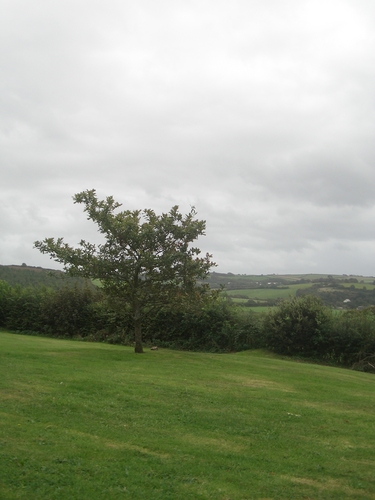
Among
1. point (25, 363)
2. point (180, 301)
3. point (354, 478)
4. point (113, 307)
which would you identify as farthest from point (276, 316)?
point (354, 478)

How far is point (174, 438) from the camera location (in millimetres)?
8539

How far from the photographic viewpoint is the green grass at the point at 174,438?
6.54 metres

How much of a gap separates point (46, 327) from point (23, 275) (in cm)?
4068

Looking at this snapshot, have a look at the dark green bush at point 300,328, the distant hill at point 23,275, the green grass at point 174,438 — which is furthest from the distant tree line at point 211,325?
the distant hill at point 23,275

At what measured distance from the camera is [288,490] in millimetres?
6746

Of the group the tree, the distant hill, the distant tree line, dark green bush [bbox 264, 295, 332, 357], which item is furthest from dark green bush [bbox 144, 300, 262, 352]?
the distant hill

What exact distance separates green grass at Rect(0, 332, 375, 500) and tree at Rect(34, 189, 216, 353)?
6.62m

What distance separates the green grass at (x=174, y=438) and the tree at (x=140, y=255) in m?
6.62

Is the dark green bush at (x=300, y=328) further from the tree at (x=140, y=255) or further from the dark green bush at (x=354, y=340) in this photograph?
the tree at (x=140, y=255)

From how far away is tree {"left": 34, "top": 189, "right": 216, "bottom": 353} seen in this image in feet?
67.7

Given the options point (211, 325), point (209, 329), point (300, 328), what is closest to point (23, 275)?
point (209, 329)

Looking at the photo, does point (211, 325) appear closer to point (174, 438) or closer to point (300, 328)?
point (300, 328)

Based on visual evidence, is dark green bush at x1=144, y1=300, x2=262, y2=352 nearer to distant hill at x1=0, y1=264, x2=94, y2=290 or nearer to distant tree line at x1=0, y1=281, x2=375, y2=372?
distant tree line at x1=0, y1=281, x2=375, y2=372

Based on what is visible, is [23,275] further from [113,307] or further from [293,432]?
[293,432]
